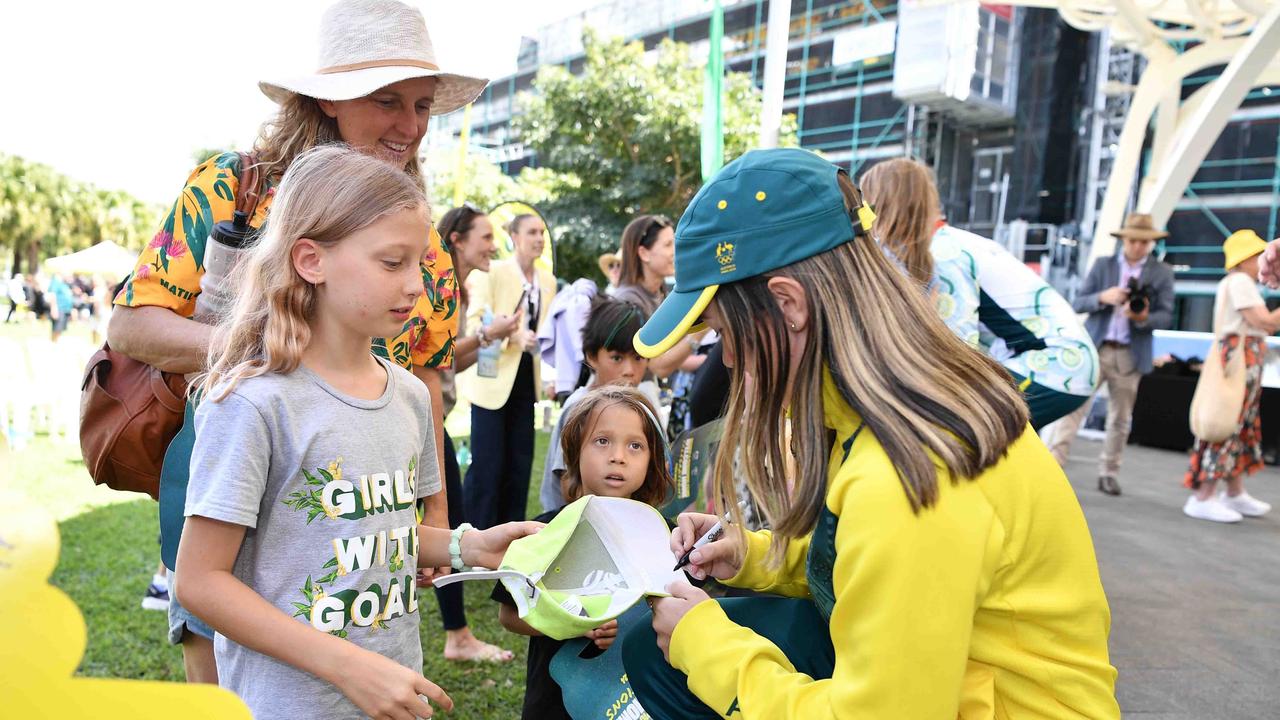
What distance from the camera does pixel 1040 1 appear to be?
14125 millimetres

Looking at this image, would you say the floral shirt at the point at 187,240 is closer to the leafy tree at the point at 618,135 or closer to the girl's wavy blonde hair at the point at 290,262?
the girl's wavy blonde hair at the point at 290,262

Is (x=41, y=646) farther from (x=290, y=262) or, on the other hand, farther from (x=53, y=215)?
(x=53, y=215)

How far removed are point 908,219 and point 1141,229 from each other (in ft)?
19.6

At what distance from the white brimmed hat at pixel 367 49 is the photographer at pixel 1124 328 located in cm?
671

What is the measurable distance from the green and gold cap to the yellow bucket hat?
6.19 metres

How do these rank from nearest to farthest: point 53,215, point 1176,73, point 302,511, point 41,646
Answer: point 41,646
point 302,511
point 1176,73
point 53,215

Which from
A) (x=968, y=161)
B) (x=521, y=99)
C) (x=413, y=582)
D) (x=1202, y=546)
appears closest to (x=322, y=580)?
(x=413, y=582)

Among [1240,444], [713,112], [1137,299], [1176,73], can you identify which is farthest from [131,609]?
[1176,73]

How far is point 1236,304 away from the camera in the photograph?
20.8 feet

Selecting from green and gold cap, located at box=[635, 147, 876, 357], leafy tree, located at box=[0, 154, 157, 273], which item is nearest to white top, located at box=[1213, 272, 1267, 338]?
green and gold cap, located at box=[635, 147, 876, 357]

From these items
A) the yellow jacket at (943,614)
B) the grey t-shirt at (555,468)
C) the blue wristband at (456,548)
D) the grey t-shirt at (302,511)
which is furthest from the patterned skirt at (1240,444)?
the grey t-shirt at (302,511)

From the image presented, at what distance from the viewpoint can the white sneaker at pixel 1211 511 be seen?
22.1 ft

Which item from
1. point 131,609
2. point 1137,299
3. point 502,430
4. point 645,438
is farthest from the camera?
point 1137,299

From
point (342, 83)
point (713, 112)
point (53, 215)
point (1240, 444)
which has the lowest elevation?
point (1240, 444)
